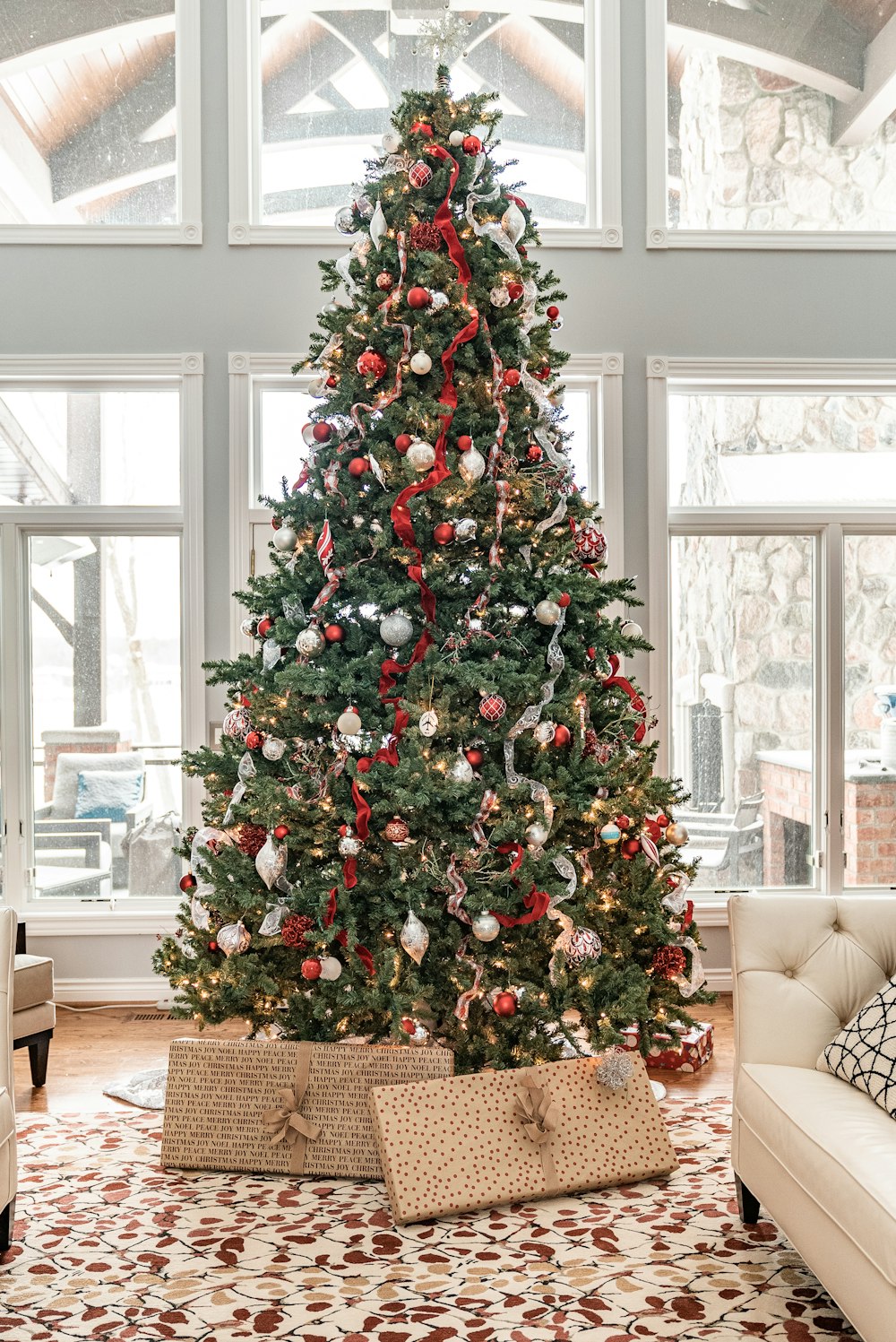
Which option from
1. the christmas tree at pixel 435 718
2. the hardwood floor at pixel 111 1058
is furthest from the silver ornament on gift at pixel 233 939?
the hardwood floor at pixel 111 1058

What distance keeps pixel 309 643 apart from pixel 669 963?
1421mm

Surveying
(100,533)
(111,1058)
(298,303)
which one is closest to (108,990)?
(111,1058)

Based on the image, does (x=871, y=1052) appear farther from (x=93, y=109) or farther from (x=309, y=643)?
(x=93, y=109)

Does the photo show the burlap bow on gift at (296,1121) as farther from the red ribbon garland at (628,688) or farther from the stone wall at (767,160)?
the stone wall at (767,160)

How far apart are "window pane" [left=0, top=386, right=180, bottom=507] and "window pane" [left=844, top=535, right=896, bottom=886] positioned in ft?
9.86

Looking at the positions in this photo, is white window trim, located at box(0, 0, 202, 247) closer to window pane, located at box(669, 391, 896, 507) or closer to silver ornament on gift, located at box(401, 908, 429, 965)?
window pane, located at box(669, 391, 896, 507)

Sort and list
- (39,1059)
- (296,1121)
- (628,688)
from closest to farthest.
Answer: (296,1121)
(628,688)
(39,1059)

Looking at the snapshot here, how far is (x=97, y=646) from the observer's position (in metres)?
4.63

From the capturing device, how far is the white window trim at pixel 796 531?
14.9 feet

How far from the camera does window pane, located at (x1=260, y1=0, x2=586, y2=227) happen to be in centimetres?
459

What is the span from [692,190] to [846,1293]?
4231 mm

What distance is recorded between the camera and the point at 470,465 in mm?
3045

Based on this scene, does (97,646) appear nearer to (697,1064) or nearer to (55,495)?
(55,495)

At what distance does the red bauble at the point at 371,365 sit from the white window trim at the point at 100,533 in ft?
5.08
